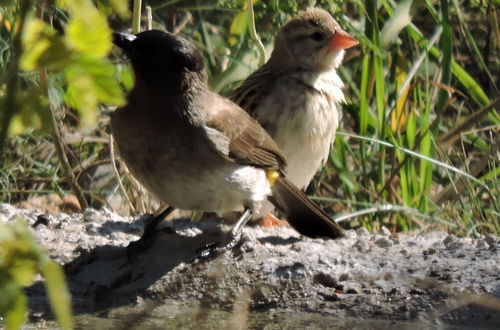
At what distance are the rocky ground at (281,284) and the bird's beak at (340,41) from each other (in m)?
1.57

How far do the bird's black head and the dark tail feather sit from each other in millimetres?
725

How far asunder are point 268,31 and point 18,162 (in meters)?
1.72

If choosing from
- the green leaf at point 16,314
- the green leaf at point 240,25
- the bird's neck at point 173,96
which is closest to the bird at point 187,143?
the bird's neck at point 173,96

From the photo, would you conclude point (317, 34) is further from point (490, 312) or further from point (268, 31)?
point (490, 312)

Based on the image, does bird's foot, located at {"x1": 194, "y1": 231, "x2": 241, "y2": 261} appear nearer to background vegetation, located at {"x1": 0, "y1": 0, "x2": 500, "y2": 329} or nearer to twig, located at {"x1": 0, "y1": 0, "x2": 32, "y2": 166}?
background vegetation, located at {"x1": 0, "y1": 0, "x2": 500, "y2": 329}

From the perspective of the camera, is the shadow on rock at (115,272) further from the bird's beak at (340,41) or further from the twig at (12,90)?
the twig at (12,90)

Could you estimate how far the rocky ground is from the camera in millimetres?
3502

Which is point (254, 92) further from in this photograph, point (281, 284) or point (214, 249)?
point (281, 284)

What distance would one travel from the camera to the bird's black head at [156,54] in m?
4.18

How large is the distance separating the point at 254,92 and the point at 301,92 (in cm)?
23

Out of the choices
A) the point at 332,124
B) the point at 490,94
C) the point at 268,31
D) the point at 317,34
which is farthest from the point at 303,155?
the point at 490,94

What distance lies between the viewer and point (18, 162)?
549cm

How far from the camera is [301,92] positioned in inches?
206

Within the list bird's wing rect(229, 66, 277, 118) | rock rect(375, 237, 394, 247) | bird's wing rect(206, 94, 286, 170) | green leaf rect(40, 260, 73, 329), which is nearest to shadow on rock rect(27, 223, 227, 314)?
bird's wing rect(206, 94, 286, 170)
